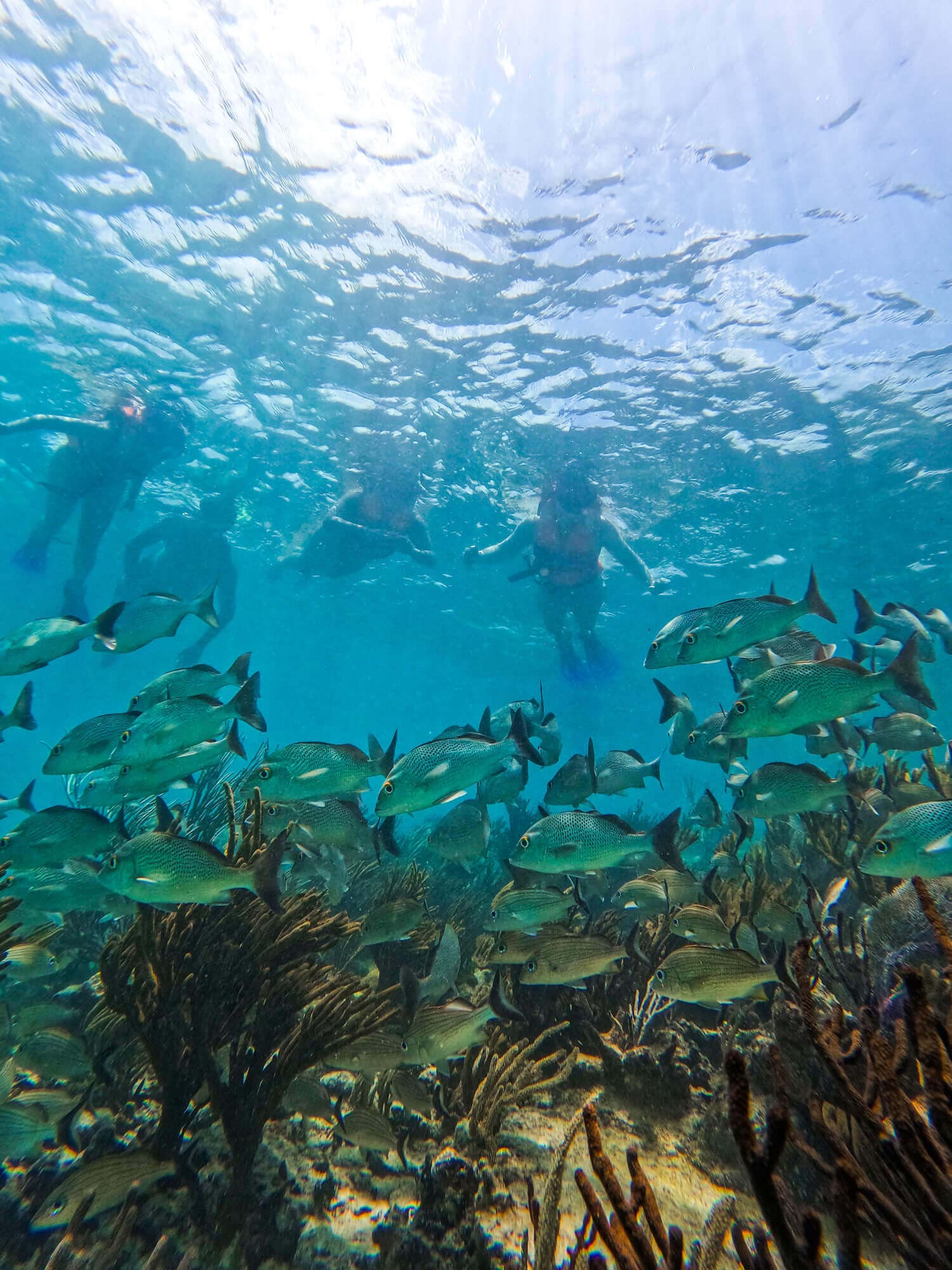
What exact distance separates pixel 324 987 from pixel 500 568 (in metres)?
22.9

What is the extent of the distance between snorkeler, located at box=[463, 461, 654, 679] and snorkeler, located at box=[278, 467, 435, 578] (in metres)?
2.27

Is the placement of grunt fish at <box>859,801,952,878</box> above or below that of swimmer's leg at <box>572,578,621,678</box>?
below

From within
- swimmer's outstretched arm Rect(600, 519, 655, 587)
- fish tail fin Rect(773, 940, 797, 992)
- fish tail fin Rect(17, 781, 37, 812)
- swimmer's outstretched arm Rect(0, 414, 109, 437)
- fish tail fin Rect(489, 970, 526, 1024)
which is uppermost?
swimmer's outstretched arm Rect(0, 414, 109, 437)

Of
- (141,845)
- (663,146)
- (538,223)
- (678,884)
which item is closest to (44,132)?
(538,223)

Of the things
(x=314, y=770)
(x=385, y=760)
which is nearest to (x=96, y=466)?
(x=314, y=770)

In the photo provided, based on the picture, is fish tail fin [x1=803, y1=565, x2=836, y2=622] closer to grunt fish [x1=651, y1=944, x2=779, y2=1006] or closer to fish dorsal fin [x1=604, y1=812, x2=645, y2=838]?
fish dorsal fin [x1=604, y1=812, x2=645, y2=838]

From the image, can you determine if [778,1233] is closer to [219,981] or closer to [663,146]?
[219,981]

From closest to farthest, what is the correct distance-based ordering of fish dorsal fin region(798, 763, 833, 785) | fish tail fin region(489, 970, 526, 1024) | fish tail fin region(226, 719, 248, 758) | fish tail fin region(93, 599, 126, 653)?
1. fish tail fin region(489, 970, 526, 1024)
2. fish tail fin region(226, 719, 248, 758)
3. fish dorsal fin region(798, 763, 833, 785)
4. fish tail fin region(93, 599, 126, 653)

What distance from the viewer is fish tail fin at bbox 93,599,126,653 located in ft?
17.4

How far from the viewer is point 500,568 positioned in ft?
85.3

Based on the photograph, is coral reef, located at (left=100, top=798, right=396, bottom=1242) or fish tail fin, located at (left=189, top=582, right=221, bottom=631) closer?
coral reef, located at (left=100, top=798, right=396, bottom=1242)

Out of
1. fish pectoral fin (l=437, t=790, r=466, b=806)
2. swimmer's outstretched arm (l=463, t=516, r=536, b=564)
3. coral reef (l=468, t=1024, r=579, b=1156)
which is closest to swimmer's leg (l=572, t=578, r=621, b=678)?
swimmer's outstretched arm (l=463, t=516, r=536, b=564)

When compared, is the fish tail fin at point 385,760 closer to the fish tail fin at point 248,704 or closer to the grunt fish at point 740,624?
the fish tail fin at point 248,704

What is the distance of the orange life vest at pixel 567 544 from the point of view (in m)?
19.0
